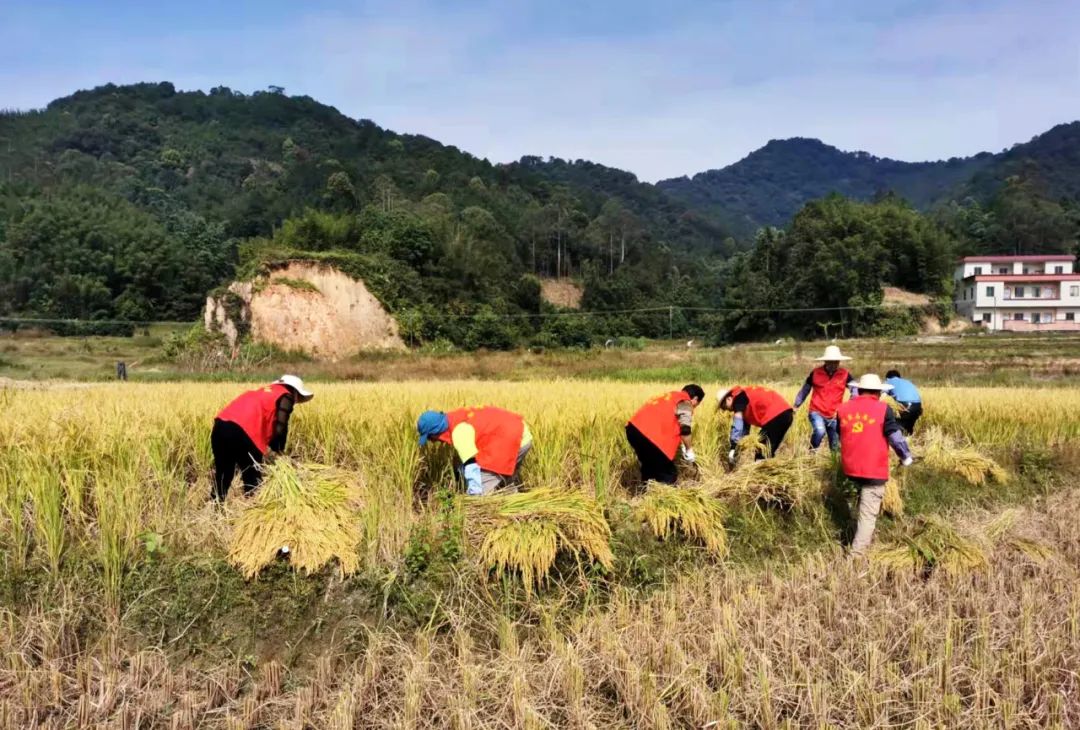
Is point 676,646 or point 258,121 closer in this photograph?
point 676,646

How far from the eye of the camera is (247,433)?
195 inches

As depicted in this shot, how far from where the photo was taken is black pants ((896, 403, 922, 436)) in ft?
25.7

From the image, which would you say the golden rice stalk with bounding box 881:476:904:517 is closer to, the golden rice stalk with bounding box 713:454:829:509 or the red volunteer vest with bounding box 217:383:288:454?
the golden rice stalk with bounding box 713:454:829:509

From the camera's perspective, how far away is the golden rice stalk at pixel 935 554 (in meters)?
4.37

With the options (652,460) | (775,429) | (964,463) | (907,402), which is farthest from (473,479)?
(907,402)

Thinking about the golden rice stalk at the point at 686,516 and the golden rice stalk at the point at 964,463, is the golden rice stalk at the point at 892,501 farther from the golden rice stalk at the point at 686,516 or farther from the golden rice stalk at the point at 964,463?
the golden rice stalk at the point at 686,516

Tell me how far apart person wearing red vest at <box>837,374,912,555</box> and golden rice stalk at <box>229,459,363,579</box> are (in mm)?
3684

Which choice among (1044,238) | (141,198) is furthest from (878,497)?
(141,198)

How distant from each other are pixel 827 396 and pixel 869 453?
7.01 ft

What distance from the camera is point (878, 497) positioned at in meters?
5.05

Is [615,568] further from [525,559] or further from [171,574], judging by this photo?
[171,574]

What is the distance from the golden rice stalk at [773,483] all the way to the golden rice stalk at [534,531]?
1453 millimetres

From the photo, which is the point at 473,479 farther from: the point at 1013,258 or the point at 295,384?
the point at 1013,258

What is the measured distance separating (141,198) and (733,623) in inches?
4234
